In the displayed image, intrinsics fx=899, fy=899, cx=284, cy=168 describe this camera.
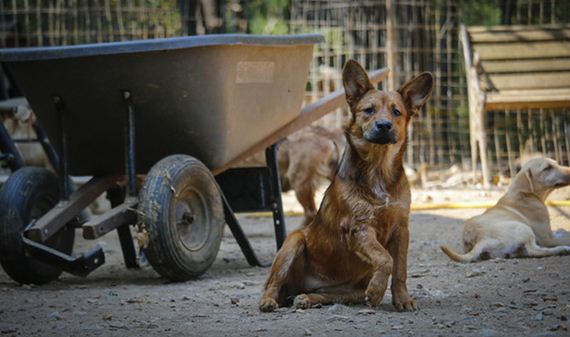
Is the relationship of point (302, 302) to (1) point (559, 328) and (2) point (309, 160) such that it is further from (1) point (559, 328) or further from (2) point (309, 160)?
(2) point (309, 160)

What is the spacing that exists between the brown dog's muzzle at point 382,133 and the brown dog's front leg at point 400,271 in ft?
1.37

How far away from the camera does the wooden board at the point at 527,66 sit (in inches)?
406

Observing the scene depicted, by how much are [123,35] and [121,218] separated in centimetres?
694

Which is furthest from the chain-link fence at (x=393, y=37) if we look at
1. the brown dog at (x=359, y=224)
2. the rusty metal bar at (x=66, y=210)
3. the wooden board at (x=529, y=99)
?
the brown dog at (x=359, y=224)

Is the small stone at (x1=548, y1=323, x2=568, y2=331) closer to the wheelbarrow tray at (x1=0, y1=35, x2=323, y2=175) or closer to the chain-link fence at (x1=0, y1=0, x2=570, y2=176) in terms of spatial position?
the wheelbarrow tray at (x1=0, y1=35, x2=323, y2=175)

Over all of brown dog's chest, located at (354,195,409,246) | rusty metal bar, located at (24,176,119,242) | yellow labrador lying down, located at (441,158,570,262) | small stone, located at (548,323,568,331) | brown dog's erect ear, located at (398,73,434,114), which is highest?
brown dog's erect ear, located at (398,73,434,114)

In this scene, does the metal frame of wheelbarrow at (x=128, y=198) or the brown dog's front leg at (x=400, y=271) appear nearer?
the brown dog's front leg at (x=400, y=271)

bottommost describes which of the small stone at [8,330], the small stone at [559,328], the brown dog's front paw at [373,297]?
the small stone at [8,330]

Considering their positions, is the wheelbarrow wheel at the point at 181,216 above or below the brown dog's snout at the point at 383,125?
below

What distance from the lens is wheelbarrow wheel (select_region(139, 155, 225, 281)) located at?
5098mm

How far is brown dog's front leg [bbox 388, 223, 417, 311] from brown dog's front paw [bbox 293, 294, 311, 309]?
407 millimetres

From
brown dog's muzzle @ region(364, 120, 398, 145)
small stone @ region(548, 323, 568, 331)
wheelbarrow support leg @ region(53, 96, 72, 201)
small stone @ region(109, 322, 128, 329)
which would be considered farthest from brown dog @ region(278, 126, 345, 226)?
small stone @ region(548, 323, 568, 331)

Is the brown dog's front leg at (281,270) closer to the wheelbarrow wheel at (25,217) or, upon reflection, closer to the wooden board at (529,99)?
the wheelbarrow wheel at (25,217)

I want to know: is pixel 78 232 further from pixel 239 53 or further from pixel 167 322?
pixel 167 322
